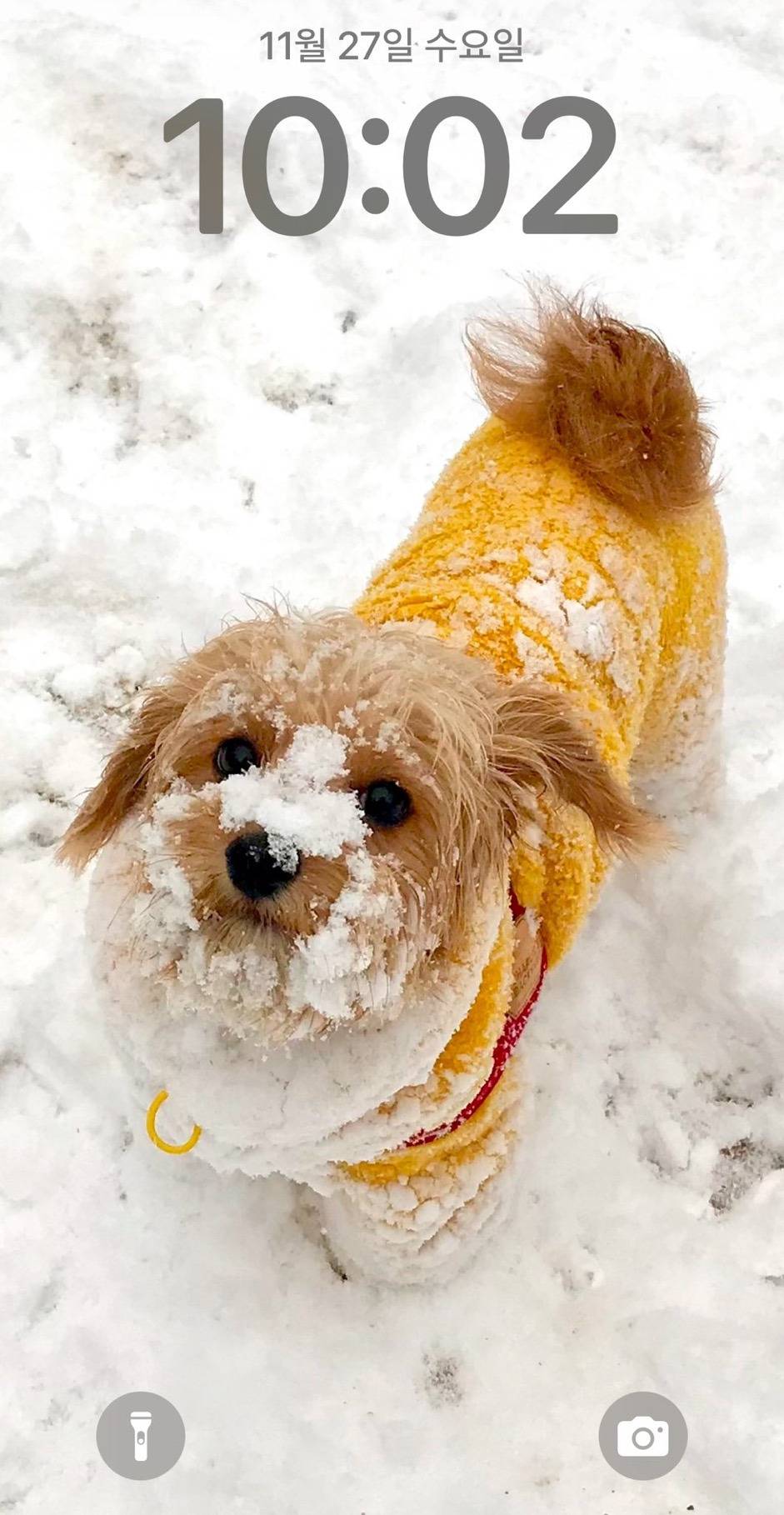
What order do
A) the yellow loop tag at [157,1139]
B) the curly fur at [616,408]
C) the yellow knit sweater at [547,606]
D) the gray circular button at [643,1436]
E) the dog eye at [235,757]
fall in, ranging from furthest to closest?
the gray circular button at [643,1436]
the curly fur at [616,408]
the yellow knit sweater at [547,606]
the yellow loop tag at [157,1139]
the dog eye at [235,757]

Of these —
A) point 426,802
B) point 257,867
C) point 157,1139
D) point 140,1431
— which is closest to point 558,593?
point 426,802

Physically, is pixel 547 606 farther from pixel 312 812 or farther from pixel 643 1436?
pixel 643 1436

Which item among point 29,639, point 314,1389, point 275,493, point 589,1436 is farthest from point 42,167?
point 589,1436

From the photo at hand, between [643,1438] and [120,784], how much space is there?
1.57 m

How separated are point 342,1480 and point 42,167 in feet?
12.3

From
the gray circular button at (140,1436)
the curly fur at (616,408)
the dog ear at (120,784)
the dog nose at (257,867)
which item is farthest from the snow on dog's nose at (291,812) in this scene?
the gray circular button at (140,1436)

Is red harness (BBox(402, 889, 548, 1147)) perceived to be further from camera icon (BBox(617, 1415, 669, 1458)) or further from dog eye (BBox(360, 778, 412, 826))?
camera icon (BBox(617, 1415, 669, 1458))

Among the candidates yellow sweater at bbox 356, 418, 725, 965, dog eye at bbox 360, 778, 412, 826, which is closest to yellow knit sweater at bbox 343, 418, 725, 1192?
yellow sweater at bbox 356, 418, 725, 965

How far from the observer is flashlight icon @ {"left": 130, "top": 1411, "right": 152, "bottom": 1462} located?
6.59 feet

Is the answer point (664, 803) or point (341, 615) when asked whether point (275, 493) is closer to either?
point (664, 803)

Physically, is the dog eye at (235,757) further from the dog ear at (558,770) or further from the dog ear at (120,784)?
the dog ear at (558,770)

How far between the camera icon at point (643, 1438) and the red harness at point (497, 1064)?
29.0 inches

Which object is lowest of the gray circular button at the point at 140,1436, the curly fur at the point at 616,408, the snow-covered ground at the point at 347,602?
the gray circular button at the point at 140,1436

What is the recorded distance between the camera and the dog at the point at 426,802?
1.31 metres
